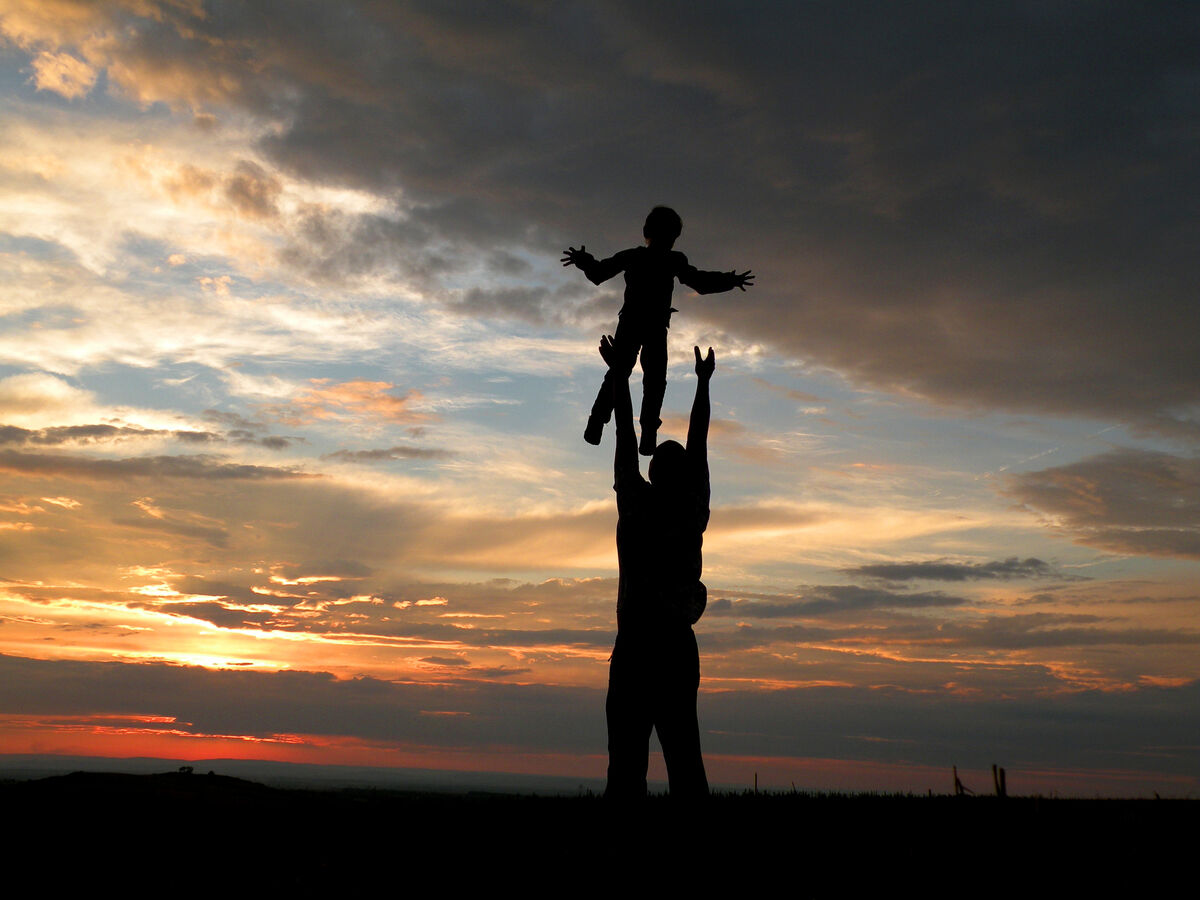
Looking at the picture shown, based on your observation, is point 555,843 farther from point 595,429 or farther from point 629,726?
point 595,429

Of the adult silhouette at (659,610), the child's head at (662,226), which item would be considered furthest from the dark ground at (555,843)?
the child's head at (662,226)

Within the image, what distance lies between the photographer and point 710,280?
1550 cm

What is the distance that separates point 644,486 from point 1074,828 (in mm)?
6115

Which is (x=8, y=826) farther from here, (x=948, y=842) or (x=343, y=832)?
(x=948, y=842)

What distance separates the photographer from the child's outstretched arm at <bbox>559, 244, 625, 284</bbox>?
1514cm

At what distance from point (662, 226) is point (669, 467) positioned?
465 cm

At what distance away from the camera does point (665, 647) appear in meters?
11.8

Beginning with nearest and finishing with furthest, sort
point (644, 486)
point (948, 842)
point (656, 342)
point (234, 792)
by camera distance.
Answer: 1. point (948, 842)
2. point (234, 792)
3. point (644, 486)
4. point (656, 342)

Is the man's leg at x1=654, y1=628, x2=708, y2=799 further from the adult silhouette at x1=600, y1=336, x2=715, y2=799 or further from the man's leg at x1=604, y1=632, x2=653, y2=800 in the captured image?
the man's leg at x1=604, y1=632, x2=653, y2=800

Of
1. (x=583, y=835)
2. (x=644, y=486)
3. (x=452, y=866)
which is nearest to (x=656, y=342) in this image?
(x=644, y=486)

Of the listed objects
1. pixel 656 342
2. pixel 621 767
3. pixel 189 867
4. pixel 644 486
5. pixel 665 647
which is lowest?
pixel 189 867

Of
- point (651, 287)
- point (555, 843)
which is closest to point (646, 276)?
point (651, 287)

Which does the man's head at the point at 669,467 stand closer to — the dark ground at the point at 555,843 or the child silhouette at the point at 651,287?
the child silhouette at the point at 651,287

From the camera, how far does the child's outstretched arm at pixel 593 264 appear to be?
1514cm
